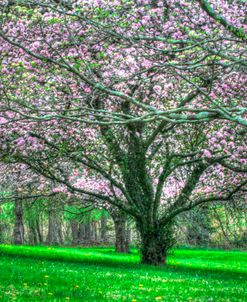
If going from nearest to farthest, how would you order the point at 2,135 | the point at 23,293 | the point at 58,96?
1. the point at 23,293
2. the point at 58,96
3. the point at 2,135

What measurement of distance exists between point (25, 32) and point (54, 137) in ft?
15.8

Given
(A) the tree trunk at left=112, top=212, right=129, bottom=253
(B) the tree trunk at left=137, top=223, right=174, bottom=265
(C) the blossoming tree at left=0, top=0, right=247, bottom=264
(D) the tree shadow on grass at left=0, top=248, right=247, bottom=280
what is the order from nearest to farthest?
(C) the blossoming tree at left=0, top=0, right=247, bottom=264 → (D) the tree shadow on grass at left=0, top=248, right=247, bottom=280 → (B) the tree trunk at left=137, top=223, right=174, bottom=265 → (A) the tree trunk at left=112, top=212, right=129, bottom=253

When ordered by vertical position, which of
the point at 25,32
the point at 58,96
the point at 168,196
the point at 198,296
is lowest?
the point at 198,296

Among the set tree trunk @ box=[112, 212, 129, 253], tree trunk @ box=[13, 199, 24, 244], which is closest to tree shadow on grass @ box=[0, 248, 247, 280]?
tree trunk @ box=[112, 212, 129, 253]

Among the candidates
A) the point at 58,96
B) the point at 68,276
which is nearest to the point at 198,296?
the point at 68,276

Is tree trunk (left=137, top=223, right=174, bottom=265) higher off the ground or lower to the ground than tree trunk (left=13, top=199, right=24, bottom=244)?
lower

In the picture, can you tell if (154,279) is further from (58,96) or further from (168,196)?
(168,196)

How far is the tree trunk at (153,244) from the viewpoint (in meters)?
18.7

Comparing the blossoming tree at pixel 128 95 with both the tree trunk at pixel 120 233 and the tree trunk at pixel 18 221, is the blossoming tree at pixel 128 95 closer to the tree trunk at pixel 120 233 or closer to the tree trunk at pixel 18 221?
the tree trunk at pixel 120 233

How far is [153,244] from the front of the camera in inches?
738


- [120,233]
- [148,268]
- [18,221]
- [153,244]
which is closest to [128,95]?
[148,268]

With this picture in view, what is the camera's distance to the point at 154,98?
17.7 meters

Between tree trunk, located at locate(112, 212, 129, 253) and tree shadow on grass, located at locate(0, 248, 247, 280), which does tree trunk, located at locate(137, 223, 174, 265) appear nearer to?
tree shadow on grass, located at locate(0, 248, 247, 280)

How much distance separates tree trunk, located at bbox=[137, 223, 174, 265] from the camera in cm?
1867
